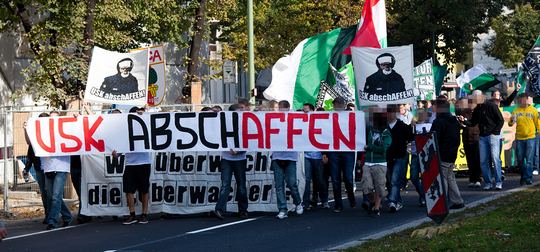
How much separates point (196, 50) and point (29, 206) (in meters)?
12.6

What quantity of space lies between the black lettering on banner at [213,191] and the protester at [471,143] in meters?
5.70

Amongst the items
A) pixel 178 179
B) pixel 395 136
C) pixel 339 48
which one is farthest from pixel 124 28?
pixel 395 136

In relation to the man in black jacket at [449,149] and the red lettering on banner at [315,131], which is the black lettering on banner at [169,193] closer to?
the red lettering on banner at [315,131]

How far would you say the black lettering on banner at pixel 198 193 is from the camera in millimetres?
16609

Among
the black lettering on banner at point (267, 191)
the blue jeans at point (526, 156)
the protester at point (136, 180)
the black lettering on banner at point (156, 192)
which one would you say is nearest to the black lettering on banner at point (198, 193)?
the black lettering on banner at point (156, 192)

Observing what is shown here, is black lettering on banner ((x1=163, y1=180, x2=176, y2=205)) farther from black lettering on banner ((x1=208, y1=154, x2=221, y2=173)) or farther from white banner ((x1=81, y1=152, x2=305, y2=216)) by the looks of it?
black lettering on banner ((x1=208, y1=154, x2=221, y2=173))

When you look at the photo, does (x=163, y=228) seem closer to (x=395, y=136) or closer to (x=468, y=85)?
(x=395, y=136)

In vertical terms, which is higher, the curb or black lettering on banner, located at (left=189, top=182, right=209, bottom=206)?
black lettering on banner, located at (left=189, top=182, right=209, bottom=206)

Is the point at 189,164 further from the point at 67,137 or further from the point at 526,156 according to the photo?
the point at 526,156

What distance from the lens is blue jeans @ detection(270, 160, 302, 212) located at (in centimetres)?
1580

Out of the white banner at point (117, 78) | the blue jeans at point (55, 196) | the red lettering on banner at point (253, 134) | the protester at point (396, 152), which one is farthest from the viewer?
the white banner at point (117, 78)

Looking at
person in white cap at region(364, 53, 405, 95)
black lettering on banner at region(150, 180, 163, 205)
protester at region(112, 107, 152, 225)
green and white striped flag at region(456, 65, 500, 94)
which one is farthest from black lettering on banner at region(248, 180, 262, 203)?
green and white striped flag at region(456, 65, 500, 94)

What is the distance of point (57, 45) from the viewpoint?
23.0 metres

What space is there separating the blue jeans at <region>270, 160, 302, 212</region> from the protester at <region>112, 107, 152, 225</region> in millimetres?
1972
